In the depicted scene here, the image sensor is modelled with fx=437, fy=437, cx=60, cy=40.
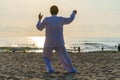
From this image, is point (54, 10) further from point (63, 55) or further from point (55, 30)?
point (63, 55)

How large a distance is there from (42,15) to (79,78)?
2.36 metres

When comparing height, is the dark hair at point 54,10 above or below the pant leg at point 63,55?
above

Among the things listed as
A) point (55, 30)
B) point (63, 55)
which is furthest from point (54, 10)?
point (63, 55)

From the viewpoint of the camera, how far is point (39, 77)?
12.6 metres

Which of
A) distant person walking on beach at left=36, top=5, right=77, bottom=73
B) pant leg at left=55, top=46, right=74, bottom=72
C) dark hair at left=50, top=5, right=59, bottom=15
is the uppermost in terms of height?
dark hair at left=50, top=5, right=59, bottom=15

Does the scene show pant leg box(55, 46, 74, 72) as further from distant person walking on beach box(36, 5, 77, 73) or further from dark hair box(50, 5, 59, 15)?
dark hair box(50, 5, 59, 15)

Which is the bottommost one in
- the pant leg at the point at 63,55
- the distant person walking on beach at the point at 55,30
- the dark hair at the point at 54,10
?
the pant leg at the point at 63,55

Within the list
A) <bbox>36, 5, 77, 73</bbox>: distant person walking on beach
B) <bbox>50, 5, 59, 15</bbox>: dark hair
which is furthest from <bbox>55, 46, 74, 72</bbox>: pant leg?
<bbox>50, 5, 59, 15</bbox>: dark hair

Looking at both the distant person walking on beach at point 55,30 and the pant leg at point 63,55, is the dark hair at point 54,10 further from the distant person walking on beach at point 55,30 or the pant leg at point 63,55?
the pant leg at point 63,55

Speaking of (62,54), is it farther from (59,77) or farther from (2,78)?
(2,78)

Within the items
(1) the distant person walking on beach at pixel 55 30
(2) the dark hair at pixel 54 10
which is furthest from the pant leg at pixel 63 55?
(2) the dark hair at pixel 54 10

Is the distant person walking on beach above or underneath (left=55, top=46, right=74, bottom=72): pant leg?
above

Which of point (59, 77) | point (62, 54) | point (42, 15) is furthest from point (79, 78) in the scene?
point (42, 15)

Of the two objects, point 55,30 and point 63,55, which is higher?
point 55,30
